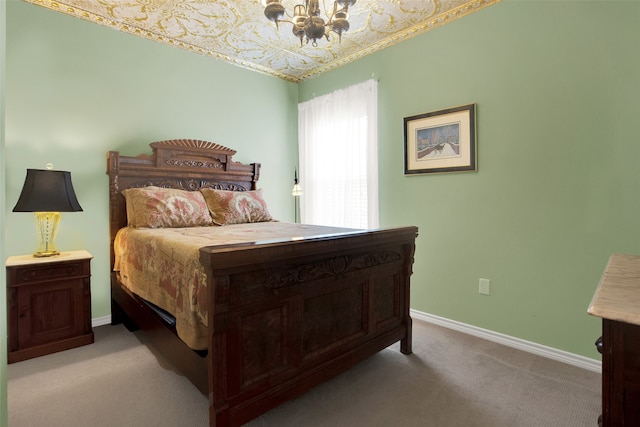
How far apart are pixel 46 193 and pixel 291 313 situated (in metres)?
1.98

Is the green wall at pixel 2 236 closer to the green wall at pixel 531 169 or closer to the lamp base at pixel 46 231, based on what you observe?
the lamp base at pixel 46 231

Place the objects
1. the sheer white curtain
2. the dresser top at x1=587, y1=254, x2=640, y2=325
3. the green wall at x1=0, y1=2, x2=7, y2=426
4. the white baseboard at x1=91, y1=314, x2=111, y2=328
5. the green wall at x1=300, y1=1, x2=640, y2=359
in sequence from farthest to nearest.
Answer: the sheer white curtain < the white baseboard at x1=91, y1=314, x2=111, y2=328 < the green wall at x1=300, y1=1, x2=640, y2=359 < the green wall at x1=0, y1=2, x2=7, y2=426 < the dresser top at x1=587, y1=254, x2=640, y2=325

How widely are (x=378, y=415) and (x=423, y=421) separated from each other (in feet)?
0.73

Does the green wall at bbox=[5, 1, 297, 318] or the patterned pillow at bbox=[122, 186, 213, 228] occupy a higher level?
the green wall at bbox=[5, 1, 297, 318]

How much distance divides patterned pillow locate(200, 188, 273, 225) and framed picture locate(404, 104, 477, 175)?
5.12ft

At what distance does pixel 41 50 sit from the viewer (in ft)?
8.50

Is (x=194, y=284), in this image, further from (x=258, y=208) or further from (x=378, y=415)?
(x=258, y=208)

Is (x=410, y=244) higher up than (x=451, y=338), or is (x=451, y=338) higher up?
(x=410, y=244)

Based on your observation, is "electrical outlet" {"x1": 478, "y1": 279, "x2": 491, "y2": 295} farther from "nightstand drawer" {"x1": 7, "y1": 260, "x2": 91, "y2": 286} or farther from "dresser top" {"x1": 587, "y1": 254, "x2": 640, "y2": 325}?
"nightstand drawer" {"x1": 7, "y1": 260, "x2": 91, "y2": 286}

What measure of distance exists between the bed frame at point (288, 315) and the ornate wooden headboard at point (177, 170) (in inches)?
40.0

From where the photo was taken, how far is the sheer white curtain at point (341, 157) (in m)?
3.43

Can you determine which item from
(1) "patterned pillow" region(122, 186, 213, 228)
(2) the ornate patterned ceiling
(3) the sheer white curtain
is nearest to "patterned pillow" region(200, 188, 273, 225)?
(1) "patterned pillow" region(122, 186, 213, 228)

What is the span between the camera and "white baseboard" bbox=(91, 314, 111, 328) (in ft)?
9.29

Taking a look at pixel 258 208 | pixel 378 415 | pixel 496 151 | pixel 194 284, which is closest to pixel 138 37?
pixel 258 208
